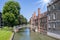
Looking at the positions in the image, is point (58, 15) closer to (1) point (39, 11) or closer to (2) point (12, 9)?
(1) point (39, 11)

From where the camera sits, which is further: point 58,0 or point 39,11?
point 39,11

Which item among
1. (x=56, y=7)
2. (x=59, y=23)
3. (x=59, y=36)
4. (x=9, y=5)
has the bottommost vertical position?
(x=59, y=36)

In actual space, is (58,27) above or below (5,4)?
below

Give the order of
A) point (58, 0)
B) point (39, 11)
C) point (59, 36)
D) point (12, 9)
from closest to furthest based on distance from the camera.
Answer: point (59, 36)
point (58, 0)
point (39, 11)
point (12, 9)

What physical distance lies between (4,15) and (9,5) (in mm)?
4314

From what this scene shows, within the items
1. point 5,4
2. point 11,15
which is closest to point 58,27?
point 11,15

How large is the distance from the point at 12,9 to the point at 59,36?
1333 inches

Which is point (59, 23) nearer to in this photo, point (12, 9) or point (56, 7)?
point (56, 7)

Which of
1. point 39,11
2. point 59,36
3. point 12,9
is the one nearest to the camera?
point 59,36

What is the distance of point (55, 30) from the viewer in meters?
34.6

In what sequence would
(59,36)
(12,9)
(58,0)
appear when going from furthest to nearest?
(12,9), (58,0), (59,36)

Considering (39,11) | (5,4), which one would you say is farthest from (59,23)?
(5,4)

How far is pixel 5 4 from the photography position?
64688 mm

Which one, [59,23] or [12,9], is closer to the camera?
[59,23]
